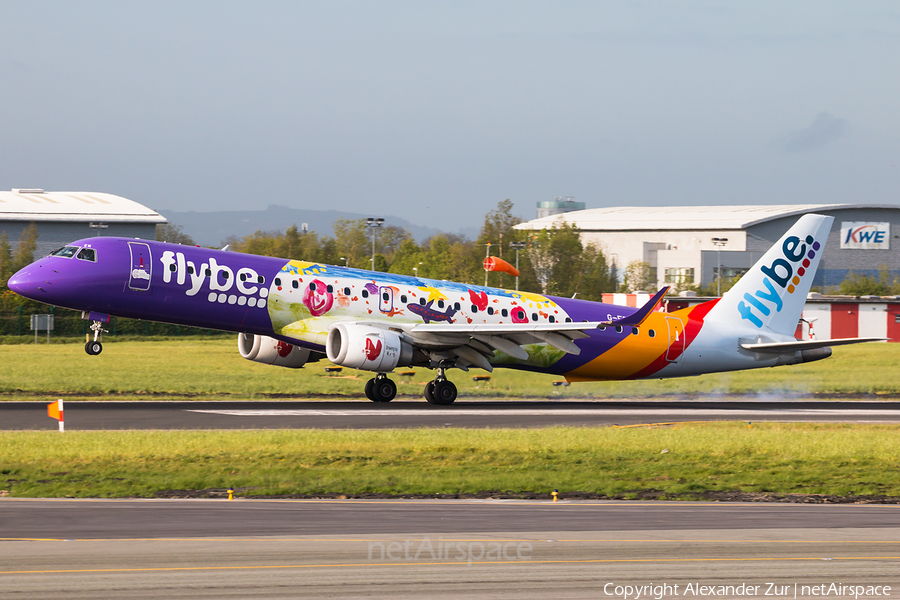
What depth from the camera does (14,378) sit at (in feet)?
138

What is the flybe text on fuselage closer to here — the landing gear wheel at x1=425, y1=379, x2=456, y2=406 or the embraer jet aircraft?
the embraer jet aircraft

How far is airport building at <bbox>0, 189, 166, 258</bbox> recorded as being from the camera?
10619 cm

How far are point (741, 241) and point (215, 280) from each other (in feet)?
357

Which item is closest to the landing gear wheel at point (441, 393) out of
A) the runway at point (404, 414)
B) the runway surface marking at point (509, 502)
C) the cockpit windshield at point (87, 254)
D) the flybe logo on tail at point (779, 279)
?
the runway at point (404, 414)

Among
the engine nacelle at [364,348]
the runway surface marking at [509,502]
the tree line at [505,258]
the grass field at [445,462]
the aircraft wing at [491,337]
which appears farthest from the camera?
the tree line at [505,258]

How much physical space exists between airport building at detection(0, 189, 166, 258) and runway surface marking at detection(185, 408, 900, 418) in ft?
260

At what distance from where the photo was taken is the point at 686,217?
462 feet

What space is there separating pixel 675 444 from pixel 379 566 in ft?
44.4

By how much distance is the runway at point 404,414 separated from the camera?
26359 mm

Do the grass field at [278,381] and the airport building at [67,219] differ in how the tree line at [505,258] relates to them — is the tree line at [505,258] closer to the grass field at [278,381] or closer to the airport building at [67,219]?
the airport building at [67,219]

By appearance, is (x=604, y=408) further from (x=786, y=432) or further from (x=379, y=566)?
(x=379, y=566)

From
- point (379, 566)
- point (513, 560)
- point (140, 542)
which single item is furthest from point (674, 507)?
point (140, 542)

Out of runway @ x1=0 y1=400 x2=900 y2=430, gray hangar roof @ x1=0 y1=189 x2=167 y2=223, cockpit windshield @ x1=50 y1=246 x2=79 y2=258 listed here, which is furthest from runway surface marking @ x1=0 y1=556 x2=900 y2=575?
gray hangar roof @ x1=0 y1=189 x2=167 y2=223

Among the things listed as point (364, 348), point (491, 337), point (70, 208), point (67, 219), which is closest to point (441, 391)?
point (491, 337)
